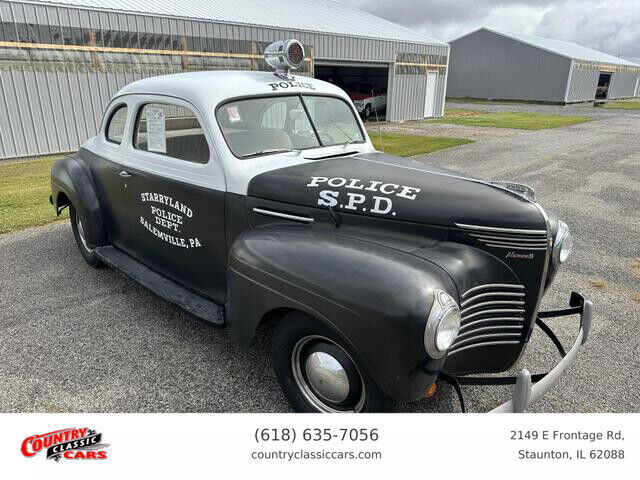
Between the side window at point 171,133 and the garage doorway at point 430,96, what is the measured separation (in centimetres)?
1945

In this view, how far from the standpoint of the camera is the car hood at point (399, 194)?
101 inches

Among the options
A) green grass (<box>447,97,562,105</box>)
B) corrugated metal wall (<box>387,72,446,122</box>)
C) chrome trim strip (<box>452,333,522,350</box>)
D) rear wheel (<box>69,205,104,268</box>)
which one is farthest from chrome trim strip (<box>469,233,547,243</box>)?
green grass (<box>447,97,562,105</box>)

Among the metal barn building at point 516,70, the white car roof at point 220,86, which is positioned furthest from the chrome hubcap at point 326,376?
the metal barn building at point 516,70

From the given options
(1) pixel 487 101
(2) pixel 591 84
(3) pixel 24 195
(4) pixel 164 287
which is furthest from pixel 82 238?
(2) pixel 591 84

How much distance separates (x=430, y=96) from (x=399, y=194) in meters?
20.5

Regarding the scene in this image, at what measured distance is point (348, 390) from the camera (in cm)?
243

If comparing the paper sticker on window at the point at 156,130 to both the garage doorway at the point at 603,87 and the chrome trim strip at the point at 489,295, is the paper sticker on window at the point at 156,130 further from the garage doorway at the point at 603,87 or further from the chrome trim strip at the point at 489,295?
the garage doorway at the point at 603,87

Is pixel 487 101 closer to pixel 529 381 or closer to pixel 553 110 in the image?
pixel 553 110

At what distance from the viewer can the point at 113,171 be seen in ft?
13.3

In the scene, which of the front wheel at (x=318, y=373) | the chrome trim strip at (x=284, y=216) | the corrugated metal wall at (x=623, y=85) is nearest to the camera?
the front wheel at (x=318, y=373)

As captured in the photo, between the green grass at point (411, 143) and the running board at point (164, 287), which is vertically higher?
→ the running board at point (164, 287)

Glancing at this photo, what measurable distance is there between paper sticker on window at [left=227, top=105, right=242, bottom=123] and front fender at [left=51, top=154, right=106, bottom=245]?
187 cm

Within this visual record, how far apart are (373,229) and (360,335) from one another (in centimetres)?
75
